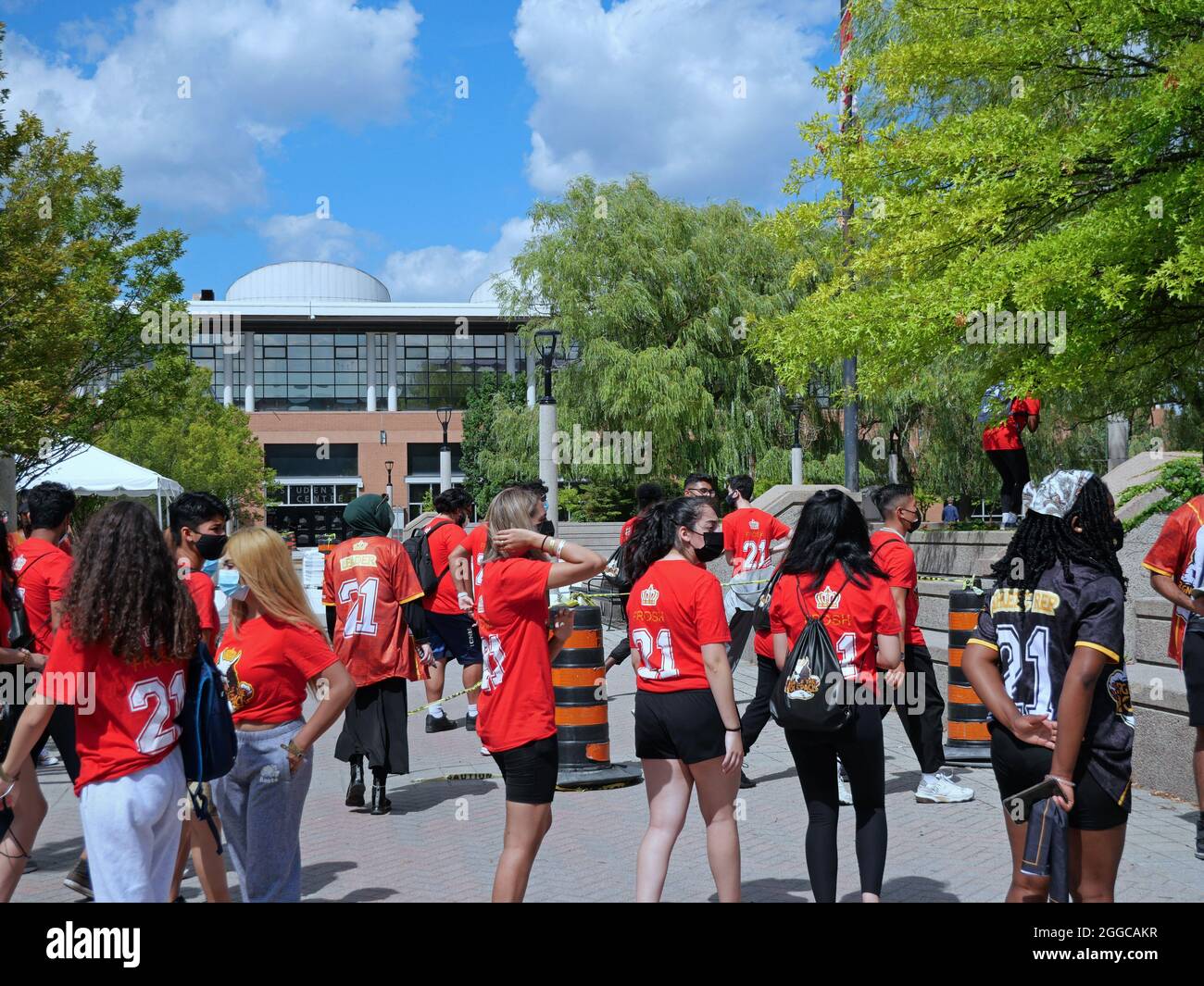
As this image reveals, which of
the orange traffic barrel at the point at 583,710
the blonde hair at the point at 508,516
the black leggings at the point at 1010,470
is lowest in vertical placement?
the orange traffic barrel at the point at 583,710

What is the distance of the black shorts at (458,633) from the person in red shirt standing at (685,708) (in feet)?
17.7

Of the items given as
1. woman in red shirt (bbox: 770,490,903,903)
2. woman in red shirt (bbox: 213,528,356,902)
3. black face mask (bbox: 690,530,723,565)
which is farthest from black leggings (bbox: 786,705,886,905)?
woman in red shirt (bbox: 213,528,356,902)

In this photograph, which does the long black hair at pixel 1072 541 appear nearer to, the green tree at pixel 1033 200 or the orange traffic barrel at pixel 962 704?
the orange traffic barrel at pixel 962 704

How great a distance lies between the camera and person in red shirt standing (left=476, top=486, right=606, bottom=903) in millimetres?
4453

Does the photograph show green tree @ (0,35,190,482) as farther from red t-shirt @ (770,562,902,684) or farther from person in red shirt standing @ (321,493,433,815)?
red t-shirt @ (770,562,902,684)

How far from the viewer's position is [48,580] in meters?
6.14

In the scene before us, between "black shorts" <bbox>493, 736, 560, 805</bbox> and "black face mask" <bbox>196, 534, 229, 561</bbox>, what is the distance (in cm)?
179

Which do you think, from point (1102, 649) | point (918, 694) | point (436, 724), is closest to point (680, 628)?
point (1102, 649)

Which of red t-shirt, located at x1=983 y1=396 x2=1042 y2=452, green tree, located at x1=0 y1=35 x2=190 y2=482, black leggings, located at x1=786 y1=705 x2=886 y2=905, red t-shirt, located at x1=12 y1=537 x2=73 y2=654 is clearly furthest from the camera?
green tree, located at x1=0 y1=35 x2=190 y2=482

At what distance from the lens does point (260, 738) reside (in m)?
4.29

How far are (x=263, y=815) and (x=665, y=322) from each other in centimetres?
2857

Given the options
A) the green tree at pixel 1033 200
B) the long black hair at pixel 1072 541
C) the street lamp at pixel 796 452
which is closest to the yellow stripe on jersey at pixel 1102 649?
the long black hair at pixel 1072 541

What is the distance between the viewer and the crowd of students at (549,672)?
356 centimetres
